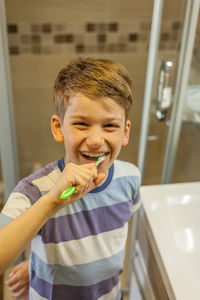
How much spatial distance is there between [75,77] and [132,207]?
389 millimetres

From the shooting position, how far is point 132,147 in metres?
1.56

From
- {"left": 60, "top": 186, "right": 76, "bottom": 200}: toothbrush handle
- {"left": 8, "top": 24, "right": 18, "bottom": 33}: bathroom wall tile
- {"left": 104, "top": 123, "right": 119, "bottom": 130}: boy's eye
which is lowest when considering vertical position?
Result: {"left": 60, "top": 186, "right": 76, "bottom": 200}: toothbrush handle

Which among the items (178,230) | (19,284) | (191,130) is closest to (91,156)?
(178,230)

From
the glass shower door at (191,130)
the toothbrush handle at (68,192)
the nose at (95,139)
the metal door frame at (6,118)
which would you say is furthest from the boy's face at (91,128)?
the glass shower door at (191,130)

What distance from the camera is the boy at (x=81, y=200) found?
1.82 ft

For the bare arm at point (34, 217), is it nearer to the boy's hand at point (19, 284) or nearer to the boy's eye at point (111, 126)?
the boy's eye at point (111, 126)

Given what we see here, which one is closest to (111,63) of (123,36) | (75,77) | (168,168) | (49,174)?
(75,77)

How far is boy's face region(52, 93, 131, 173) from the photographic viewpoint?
0.61 metres

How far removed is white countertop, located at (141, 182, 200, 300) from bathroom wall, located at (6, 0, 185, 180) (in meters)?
0.47

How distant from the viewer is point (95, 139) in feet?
2.00

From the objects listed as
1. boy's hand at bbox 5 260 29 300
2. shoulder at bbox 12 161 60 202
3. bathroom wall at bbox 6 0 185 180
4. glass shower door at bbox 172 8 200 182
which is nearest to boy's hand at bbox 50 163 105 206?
shoulder at bbox 12 161 60 202

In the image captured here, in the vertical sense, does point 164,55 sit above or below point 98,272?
above

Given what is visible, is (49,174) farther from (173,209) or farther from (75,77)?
(173,209)

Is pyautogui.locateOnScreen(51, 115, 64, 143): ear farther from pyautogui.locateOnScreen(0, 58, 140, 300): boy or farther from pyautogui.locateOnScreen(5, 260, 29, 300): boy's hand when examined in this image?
pyautogui.locateOnScreen(5, 260, 29, 300): boy's hand
